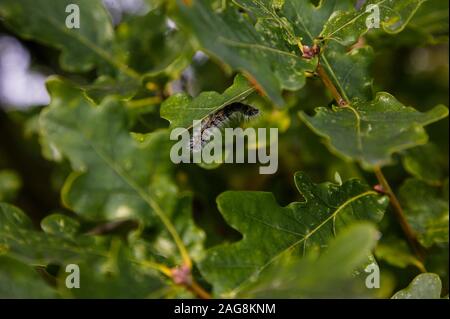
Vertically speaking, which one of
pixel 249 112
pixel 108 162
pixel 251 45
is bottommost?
pixel 108 162

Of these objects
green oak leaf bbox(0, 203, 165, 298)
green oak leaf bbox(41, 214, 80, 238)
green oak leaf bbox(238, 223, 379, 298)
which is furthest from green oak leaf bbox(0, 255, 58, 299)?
green oak leaf bbox(238, 223, 379, 298)

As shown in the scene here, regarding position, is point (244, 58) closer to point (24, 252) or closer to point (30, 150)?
point (24, 252)

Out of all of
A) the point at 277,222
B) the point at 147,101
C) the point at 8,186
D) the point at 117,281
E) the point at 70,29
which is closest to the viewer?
the point at 117,281

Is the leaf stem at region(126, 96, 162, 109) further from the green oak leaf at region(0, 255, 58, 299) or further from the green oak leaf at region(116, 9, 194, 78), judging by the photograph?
the green oak leaf at region(0, 255, 58, 299)

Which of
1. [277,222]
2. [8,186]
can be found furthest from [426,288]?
[8,186]

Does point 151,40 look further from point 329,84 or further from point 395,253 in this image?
point 395,253

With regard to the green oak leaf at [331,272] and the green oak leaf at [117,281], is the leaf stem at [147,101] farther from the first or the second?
the green oak leaf at [331,272]
